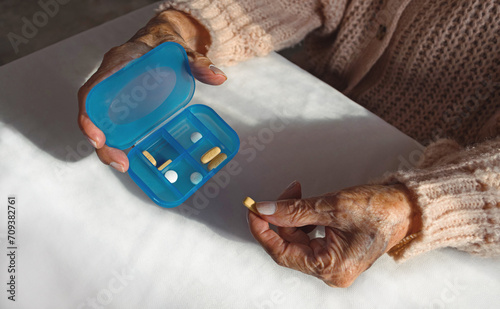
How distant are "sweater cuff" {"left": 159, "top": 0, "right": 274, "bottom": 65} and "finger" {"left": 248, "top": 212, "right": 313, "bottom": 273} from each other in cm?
34

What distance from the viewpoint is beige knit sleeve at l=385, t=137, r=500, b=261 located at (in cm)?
54

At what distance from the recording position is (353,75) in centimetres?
81

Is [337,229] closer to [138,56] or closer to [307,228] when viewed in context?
[307,228]

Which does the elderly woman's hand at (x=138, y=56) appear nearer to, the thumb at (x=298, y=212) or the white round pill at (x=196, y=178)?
the white round pill at (x=196, y=178)

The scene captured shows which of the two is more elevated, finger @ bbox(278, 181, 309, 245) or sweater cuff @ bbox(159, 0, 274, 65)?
sweater cuff @ bbox(159, 0, 274, 65)

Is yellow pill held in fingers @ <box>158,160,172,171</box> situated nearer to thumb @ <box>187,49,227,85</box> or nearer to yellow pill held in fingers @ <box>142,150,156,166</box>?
yellow pill held in fingers @ <box>142,150,156,166</box>

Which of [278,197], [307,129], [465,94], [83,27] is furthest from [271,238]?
[83,27]

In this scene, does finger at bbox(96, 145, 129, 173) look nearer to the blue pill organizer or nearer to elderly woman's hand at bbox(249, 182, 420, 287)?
the blue pill organizer

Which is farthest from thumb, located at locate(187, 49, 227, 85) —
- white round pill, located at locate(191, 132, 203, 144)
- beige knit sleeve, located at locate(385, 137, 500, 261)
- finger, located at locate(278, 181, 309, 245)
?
beige knit sleeve, located at locate(385, 137, 500, 261)

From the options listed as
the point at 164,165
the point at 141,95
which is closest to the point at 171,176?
the point at 164,165

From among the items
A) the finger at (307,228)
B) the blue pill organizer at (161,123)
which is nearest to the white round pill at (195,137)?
the blue pill organizer at (161,123)

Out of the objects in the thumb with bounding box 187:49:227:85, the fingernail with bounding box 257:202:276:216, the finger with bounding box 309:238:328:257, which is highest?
the thumb with bounding box 187:49:227:85

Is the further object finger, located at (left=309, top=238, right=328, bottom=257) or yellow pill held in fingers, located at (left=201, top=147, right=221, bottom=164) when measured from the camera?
yellow pill held in fingers, located at (left=201, top=147, right=221, bottom=164)

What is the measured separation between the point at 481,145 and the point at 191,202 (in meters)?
0.48
